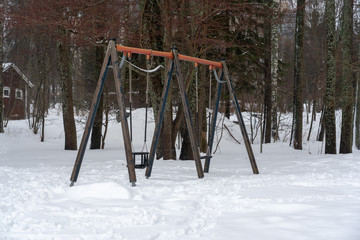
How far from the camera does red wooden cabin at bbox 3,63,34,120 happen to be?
28822 mm

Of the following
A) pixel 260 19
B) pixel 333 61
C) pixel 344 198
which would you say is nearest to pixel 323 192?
pixel 344 198

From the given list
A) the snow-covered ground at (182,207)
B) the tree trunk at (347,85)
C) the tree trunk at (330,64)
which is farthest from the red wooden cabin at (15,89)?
the snow-covered ground at (182,207)

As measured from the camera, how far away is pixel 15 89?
31.1 metres

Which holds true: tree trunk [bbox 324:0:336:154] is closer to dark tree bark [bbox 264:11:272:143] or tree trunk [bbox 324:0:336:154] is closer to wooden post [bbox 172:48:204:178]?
dark tree bark [bbox 264:11:272:143]

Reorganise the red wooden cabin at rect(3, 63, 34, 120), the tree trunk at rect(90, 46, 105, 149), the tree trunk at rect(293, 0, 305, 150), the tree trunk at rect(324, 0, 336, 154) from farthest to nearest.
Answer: the red wooden cabin at rect(3, 63, 34, 120) < the tree trunk at rect(90, 46, 105, 149) < the tree trunk at rect(293, 0, 305, 150) < the tree trunk at rect(324, 0, 336, 154)

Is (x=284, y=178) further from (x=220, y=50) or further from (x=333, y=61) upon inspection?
(x=220, y=50)

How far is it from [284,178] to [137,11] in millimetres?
7016

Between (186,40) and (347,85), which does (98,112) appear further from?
(347,85)

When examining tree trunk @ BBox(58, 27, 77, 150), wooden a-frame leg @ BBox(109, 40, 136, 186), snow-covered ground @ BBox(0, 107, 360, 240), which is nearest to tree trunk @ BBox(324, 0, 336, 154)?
snow-covered ground @ BBox(0, 107, 360, 240)

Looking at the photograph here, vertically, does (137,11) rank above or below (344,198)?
above

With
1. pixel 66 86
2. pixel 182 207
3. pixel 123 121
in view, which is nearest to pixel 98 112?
pixel 66 86

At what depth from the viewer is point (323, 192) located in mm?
5297

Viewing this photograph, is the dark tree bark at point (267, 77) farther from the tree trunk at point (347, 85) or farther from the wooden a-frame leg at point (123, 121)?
the wooden a-frame leg at point (123, 121)

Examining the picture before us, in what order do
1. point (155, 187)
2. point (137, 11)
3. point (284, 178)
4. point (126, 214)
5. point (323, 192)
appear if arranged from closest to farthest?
point (126, 214) → point (323, 192) → point (155, 187) → point (284, 178) → point (137, 11)
